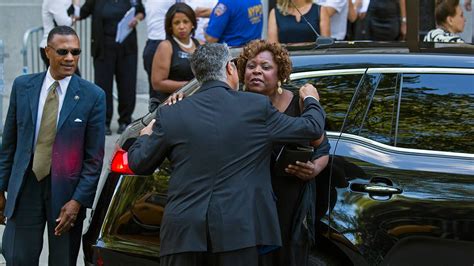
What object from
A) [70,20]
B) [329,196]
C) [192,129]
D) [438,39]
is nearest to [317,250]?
[329,196]

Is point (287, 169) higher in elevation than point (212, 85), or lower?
lower

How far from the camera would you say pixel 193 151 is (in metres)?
4.30

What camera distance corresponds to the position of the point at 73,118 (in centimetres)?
538

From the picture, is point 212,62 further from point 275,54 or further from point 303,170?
point 303,170

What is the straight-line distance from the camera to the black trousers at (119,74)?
1063 centimetres

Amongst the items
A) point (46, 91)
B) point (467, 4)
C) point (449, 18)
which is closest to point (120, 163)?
point (46, 91)

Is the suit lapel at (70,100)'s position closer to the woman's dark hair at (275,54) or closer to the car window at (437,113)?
the woman's dark hair at (275,54)

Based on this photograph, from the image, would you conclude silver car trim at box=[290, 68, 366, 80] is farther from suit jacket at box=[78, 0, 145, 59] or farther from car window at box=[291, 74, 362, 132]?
suit jacket at box=[78, 0, 145, 59]

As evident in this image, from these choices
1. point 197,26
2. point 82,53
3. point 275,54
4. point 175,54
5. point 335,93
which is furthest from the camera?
point 82,53

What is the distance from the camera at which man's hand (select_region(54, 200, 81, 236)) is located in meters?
5.35

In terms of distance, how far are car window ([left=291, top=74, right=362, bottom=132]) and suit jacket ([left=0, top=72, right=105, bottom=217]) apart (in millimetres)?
1187

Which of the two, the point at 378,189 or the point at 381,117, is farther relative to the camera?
the point at 381,117

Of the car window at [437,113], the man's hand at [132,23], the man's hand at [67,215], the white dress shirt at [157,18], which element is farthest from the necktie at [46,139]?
the man's hand at [132,23]

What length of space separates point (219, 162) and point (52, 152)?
56.1 inches
